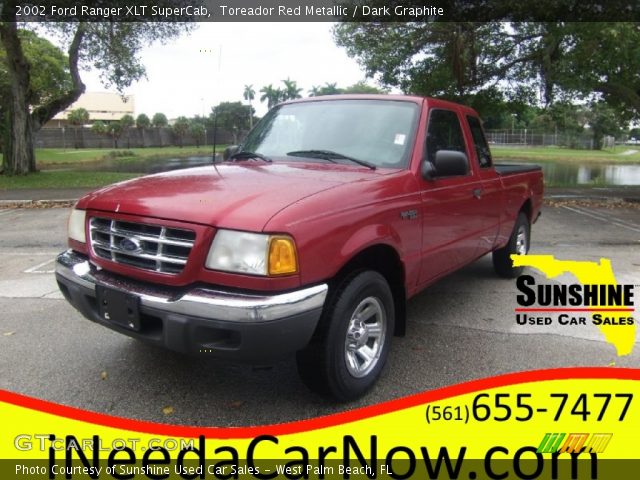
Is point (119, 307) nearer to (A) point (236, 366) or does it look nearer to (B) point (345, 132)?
(A) point (236, 366)

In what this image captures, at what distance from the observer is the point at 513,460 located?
2641 millimetres

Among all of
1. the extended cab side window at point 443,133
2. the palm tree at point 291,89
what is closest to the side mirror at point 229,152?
the extended cab side window at point 443,133

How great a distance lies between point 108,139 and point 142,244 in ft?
167

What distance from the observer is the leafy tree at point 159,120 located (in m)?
63.8

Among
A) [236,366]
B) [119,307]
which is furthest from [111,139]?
[119,307]

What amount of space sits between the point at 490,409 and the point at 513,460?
1.22ft

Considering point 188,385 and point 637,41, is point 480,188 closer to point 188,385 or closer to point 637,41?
point 188,385

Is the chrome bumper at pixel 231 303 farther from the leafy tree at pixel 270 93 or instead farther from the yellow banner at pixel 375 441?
the leafy tree at pixel 270 93

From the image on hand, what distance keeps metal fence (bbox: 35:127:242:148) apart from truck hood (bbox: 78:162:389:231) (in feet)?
122

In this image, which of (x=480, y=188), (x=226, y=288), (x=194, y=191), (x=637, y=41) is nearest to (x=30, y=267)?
(x=194, y=191)

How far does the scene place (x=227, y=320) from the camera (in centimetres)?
263

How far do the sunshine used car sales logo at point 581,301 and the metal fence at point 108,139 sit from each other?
3563cm

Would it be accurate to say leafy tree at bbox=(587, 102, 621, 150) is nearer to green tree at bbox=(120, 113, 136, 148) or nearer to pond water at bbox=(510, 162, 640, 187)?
pond water at bbox=(510, 162, 640, 187)

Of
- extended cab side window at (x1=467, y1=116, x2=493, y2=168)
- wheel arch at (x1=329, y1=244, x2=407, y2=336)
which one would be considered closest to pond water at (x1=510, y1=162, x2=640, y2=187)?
extended cab side window at (x1=467, y1=116, x2=493, y2=168)
